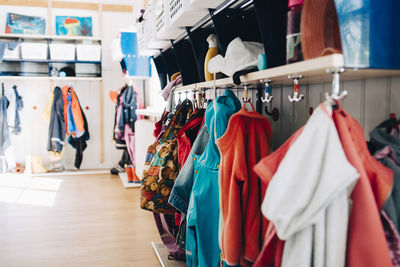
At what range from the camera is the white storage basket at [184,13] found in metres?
1.89

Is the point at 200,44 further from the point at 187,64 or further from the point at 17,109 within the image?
the point at 17,109

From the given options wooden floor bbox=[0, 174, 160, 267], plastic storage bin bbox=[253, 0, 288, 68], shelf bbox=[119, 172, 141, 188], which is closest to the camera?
plastic storage bin bbox=[253, 0, 288, 68]

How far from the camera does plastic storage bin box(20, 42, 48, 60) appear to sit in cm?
608

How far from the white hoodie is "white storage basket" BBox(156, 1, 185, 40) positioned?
1.45 meters

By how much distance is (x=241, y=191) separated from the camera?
59.4 inches

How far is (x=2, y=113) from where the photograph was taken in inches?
239

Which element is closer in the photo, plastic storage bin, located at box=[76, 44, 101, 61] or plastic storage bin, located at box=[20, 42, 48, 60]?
plastic storage bin, located at box=[20, 42, 48, 60]

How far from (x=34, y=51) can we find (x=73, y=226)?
144 inches

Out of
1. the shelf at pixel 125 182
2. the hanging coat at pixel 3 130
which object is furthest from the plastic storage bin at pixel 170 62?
the hanging coat at pixel 3 130

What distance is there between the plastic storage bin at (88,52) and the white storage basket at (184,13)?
4.34 meters

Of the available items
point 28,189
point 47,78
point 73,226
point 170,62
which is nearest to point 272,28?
point 170,62

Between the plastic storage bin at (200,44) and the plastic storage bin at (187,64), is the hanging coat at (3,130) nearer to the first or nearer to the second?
the plastic storage bin at (187,64)

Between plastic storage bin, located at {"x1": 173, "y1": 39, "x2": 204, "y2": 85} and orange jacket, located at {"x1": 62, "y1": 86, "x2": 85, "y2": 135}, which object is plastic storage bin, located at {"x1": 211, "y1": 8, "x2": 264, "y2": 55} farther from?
orange jacket, located at {"x1": 62, "y1": 86, "x2": 85, "y2": 135}

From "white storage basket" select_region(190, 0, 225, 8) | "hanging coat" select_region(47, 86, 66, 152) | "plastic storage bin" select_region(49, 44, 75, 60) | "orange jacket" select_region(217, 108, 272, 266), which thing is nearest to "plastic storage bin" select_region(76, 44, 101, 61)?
"plastic storage bin" select_region(49, 44, 75, 60)
